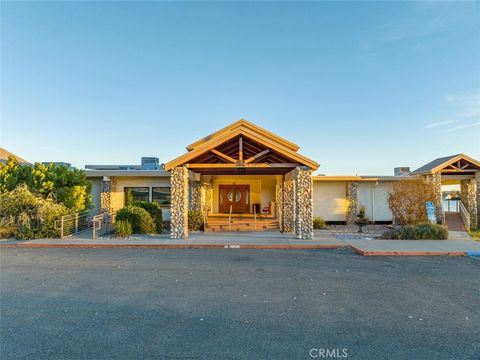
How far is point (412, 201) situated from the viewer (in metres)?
14.5

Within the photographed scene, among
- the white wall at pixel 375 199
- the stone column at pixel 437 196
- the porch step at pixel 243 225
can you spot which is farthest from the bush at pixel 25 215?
the stone column at pixel 437 196

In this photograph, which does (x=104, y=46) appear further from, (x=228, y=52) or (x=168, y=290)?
(x=168, y=290)

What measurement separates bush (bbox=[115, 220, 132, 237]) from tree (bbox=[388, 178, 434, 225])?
14.1 meters

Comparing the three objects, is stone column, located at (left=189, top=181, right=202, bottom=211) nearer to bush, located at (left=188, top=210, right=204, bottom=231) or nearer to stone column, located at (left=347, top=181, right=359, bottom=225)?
bush, located at (left=188, top=210, right=204, bottom=231)

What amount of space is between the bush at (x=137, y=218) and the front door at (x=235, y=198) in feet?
21.6

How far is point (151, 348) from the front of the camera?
3441mm

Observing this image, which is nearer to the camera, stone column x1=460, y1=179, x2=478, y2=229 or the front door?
stone column x1=460, y1=179, x2=478, y2=229

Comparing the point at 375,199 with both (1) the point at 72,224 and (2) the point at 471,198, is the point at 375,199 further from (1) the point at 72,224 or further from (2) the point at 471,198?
(1) the point at 72,224

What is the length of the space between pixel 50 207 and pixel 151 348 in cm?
1189

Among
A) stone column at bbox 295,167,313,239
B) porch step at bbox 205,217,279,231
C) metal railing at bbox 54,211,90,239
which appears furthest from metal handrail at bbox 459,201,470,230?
metal railing at bbox 54,211,90,239

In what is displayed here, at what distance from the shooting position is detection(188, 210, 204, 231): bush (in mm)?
14804

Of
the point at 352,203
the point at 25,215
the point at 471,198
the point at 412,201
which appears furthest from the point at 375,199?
the point at 25,215

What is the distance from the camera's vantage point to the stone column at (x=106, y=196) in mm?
17438

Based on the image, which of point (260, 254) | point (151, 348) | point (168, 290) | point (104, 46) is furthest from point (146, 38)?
point (151, 348)
